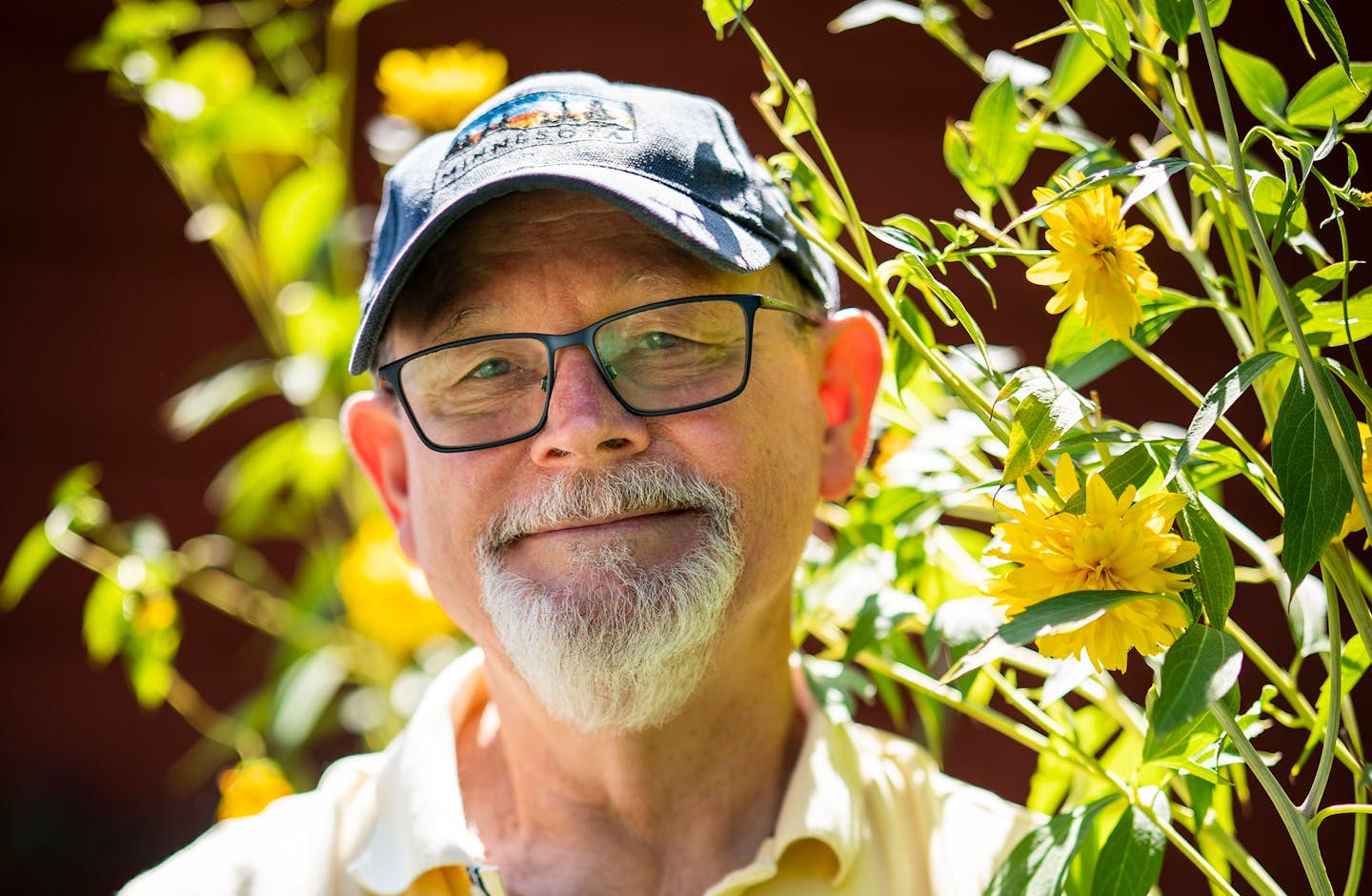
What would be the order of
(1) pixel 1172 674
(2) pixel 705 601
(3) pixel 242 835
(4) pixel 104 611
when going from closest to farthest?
1. (1) pixel 1172 674
2. (2) pixel 705 601
3. (3) pixel 242 835
4. (4) pixel 104 611

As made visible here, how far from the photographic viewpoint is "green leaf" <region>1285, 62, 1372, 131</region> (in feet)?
2.53

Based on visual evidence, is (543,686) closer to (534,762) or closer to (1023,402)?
(534,762)

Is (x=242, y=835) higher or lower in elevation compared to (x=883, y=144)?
lower

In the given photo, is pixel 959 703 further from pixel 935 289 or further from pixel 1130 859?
pixel 935 289

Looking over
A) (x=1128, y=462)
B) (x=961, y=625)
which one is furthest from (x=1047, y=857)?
(x=1128, y=462)

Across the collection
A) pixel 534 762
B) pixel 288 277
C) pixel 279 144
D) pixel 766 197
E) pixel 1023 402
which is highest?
pixel 279 144

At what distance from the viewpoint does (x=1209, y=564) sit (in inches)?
26.3

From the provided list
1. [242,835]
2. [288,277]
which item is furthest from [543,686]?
[288,277]

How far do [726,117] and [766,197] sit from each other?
127 millimetres

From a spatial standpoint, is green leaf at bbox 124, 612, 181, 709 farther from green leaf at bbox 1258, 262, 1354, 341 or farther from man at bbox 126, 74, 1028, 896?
green leaf at bbox 1258, 262, 1354, 341

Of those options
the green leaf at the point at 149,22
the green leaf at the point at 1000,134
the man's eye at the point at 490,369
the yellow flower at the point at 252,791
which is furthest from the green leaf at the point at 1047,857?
the green leaf at the point at 149,22

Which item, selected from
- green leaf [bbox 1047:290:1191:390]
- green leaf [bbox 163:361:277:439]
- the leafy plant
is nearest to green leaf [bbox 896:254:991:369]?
the leafy plant

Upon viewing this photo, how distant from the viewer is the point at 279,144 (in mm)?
1596

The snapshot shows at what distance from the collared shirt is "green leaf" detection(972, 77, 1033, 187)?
544 millimetres
